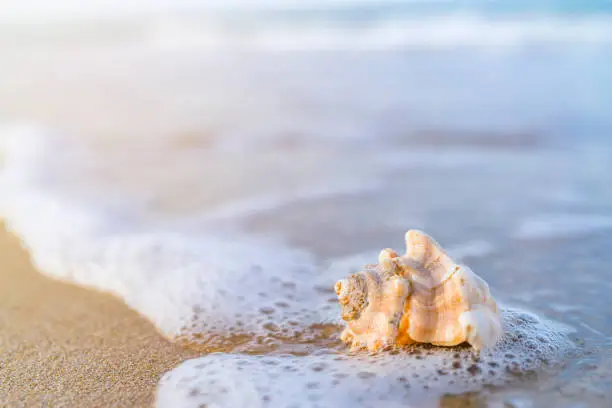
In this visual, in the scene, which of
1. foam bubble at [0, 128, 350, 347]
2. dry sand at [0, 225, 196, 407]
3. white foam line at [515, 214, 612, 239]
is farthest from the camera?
white foam line at [515, 214, 612, 239]

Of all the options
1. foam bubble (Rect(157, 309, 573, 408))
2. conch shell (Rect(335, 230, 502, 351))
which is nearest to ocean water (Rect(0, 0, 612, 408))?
foam bubble (Rect(157, 309, 573, 408))

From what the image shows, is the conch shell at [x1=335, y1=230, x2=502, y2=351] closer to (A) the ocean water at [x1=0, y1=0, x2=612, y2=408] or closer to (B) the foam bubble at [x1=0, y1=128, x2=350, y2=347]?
(A) the ocean water at [x1=0, y1=0, x2=612, y2=408]

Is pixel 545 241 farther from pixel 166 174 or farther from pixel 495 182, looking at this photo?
pixel 166 174

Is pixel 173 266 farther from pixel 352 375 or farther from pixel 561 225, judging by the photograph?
pixel 561 225

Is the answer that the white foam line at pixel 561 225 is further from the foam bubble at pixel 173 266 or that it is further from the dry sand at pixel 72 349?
the dry sand at pixel 72 349

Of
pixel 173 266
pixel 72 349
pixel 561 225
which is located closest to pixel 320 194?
pixel 173 266

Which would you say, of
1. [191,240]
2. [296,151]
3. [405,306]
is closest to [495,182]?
[296,151]

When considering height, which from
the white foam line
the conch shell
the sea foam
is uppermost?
the conch shell
